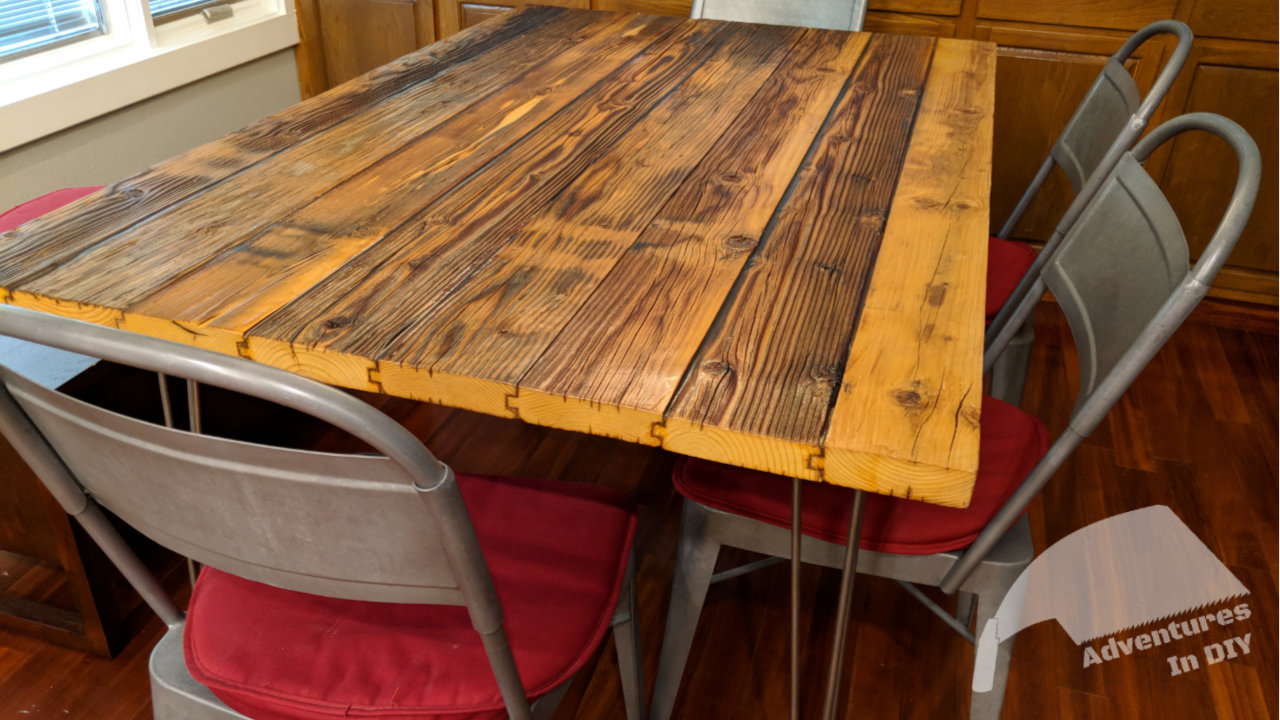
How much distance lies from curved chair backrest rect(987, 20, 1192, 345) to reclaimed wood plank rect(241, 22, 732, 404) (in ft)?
2.04

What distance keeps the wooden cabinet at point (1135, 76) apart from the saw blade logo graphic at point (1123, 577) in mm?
1080

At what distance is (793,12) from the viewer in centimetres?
219

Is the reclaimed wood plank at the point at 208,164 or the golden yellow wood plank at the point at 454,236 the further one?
the reclaimed wood plank at the point at 208,164

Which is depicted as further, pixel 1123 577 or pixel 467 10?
pixel 467 10

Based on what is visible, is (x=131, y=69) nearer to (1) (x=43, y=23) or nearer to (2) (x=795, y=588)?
(1) (x=43, y=23)

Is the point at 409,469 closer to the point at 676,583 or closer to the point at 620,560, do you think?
the point at 620,560

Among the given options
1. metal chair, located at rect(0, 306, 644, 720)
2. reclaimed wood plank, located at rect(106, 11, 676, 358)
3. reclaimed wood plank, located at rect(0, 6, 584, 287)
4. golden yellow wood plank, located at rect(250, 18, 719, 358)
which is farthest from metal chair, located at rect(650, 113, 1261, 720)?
reclaimed wood plank, located at rect(0, 6, 584, 287)

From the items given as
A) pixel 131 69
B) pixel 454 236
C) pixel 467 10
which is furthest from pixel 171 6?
pixel 454 236

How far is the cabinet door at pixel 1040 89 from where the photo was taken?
2.41m

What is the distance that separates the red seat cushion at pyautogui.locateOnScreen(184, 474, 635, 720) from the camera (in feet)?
2.71

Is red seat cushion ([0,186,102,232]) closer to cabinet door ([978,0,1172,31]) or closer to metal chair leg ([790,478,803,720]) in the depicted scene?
metal chair leg ([790,478,803,720])

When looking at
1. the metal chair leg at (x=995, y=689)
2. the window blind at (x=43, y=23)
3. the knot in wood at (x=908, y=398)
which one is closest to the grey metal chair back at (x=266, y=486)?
the knot in wood at (x=908, y=398)

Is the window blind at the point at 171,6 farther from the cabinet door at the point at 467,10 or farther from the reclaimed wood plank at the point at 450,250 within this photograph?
the reclaimed wood plank at the point at 450,250

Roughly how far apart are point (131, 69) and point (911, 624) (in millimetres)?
2380
